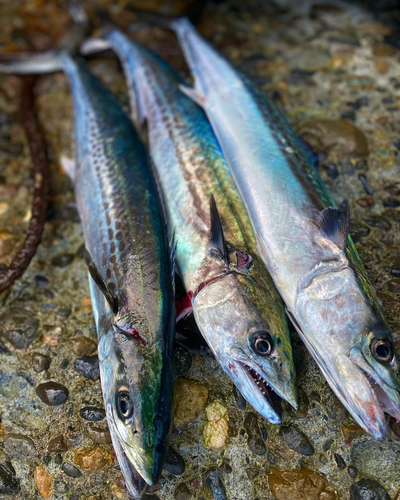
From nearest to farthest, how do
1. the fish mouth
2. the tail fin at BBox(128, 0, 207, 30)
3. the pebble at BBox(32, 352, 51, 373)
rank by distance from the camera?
the fish mouth
the pebble at BBox(32, 352, 51, 373)
the tail fin at BBox(128, 0, 207, 30)

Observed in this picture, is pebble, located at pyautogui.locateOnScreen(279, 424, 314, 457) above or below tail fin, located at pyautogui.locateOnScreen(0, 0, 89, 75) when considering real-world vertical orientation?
below

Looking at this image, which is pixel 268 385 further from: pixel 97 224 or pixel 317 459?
pixel 97 224

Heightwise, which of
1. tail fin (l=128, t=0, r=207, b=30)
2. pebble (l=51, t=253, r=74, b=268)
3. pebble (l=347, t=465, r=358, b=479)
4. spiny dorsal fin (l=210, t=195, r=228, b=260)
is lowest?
pebble (l=347, t=465, r=358, b=479)

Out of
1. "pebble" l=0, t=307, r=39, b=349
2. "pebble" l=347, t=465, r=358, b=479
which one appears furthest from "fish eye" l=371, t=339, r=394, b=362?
"pebble" l=0, t=307, r=39, b=349

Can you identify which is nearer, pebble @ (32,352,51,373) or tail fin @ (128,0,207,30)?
pebble @ (32,352,51,373)

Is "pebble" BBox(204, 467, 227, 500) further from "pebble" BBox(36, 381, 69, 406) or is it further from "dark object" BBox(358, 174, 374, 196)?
"dark object" BBox(358, 174, 374, 196)

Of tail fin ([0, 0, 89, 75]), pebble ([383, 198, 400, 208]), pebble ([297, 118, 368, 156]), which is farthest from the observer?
tail fin ([0, 0, 89, 75])

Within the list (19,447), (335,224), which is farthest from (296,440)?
(19,447)
